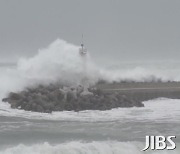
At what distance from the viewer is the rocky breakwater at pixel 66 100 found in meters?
17.0

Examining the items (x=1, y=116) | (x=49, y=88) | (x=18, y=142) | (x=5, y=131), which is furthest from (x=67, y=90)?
(x=18, y=142)

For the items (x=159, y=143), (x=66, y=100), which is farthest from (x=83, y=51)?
(x=159, y=143)

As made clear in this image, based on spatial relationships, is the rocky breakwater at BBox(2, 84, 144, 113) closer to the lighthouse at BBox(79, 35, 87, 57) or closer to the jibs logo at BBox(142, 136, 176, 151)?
the lighthouse at BBox(79, 35, 87, 57)

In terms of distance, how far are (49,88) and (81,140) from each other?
8164 mm

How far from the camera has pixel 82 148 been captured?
1071 centimetres

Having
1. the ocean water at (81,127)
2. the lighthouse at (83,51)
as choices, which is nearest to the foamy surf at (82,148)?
→ the ocean water at (81,127)

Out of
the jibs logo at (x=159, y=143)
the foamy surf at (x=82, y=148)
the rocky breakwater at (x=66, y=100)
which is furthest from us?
the rocky breakwater at (x=66, y=100)

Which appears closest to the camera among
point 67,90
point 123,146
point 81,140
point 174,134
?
point 123,146

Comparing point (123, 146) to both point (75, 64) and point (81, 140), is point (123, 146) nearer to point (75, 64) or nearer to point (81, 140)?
point (81, 140)

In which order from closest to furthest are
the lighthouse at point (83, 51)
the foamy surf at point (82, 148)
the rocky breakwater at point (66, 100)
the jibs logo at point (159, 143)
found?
1. the foamy surf at point (82, 148)
2. the jibs logo at point (159, 143)
3. the rocky breakwater at point (66, 100)
4. the lighthouse at point (83, 51)

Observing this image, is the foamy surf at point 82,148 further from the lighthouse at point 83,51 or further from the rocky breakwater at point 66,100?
the lighthouse at point 83,51

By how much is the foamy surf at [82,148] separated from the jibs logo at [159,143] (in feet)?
0.38

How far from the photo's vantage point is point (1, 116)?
1548 centimetres

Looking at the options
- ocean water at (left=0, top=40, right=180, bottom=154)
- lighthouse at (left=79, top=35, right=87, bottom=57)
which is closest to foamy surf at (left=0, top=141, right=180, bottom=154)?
ocean water at (left=0, top=40, right=180, bottom=154)
